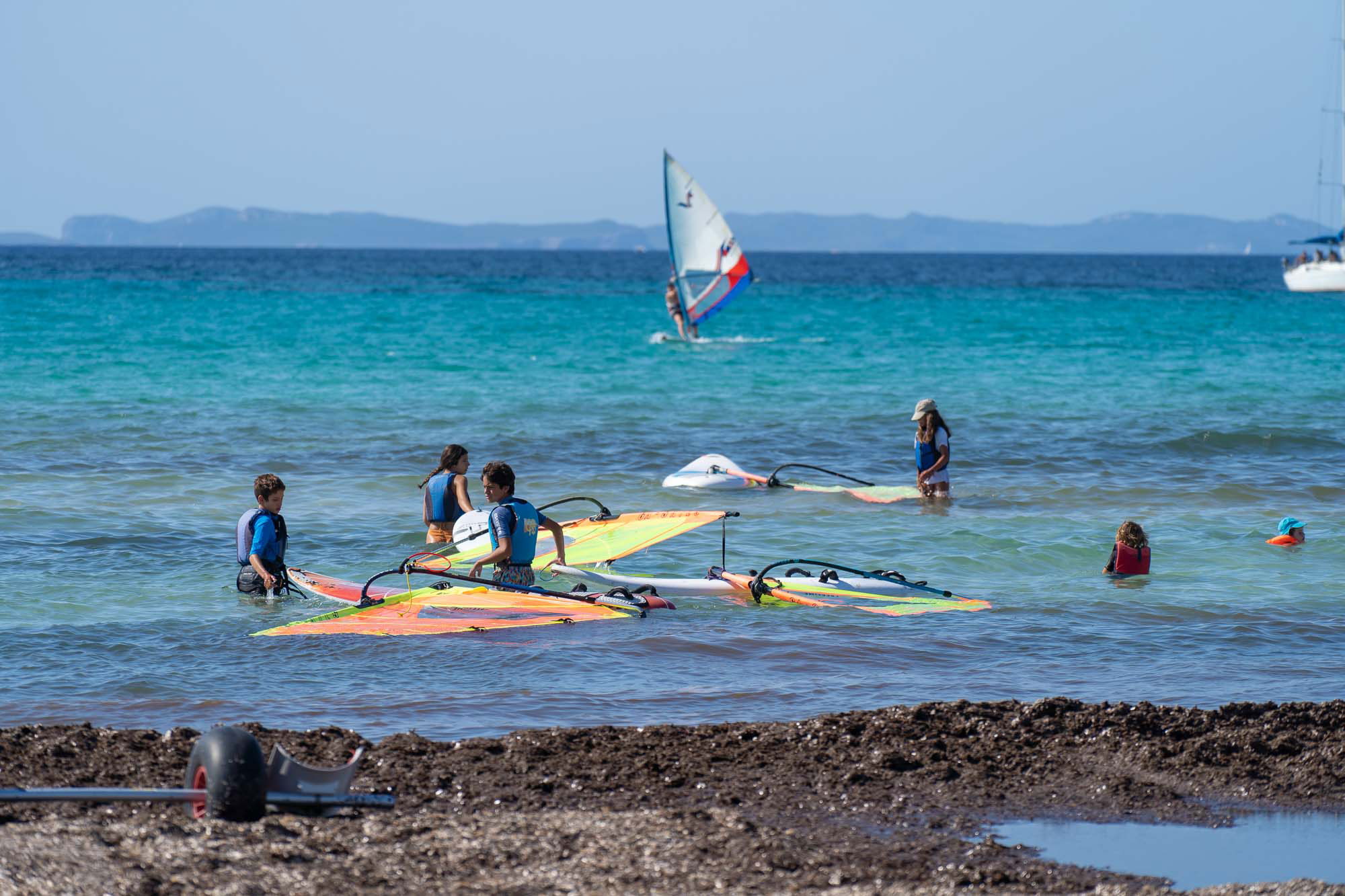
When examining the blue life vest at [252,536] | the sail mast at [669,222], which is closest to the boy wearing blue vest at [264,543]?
the blue life vest at [252,536]

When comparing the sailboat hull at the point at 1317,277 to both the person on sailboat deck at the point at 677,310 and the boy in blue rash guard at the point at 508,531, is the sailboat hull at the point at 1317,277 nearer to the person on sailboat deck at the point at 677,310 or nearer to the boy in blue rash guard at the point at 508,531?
the person on sailboat deck at the point at 677,310

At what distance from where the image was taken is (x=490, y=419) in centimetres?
2402

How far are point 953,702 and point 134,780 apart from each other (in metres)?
4.34

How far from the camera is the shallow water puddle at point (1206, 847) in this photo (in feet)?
19.5

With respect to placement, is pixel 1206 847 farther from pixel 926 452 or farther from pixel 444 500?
pixel 926 452

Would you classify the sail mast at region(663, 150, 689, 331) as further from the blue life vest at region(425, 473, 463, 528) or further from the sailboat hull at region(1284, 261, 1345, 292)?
the sailboat hull at region(1284, 261, 1345, 292)

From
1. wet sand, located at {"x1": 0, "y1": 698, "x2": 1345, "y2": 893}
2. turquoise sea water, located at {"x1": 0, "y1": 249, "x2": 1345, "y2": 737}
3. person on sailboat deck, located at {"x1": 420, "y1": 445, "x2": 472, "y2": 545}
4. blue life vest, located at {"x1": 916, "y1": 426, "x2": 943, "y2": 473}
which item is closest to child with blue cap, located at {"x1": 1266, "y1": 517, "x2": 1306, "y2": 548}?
turquoise sea water, located at {"x1": 0, "y1": 249, "x2": 1345, "y2": 737}

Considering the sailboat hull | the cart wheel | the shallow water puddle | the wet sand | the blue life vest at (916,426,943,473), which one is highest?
the sailboat hull

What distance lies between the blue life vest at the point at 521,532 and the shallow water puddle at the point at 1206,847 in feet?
17.1

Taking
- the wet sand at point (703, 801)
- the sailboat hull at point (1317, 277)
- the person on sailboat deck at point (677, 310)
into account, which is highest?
the sailboat hull at point (1317, 277)

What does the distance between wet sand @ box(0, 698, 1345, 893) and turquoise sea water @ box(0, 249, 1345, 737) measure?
83 cm

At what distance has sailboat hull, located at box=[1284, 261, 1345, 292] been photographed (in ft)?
251

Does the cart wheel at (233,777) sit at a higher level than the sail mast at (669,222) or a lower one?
lower

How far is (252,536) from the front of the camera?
36.7 feet
